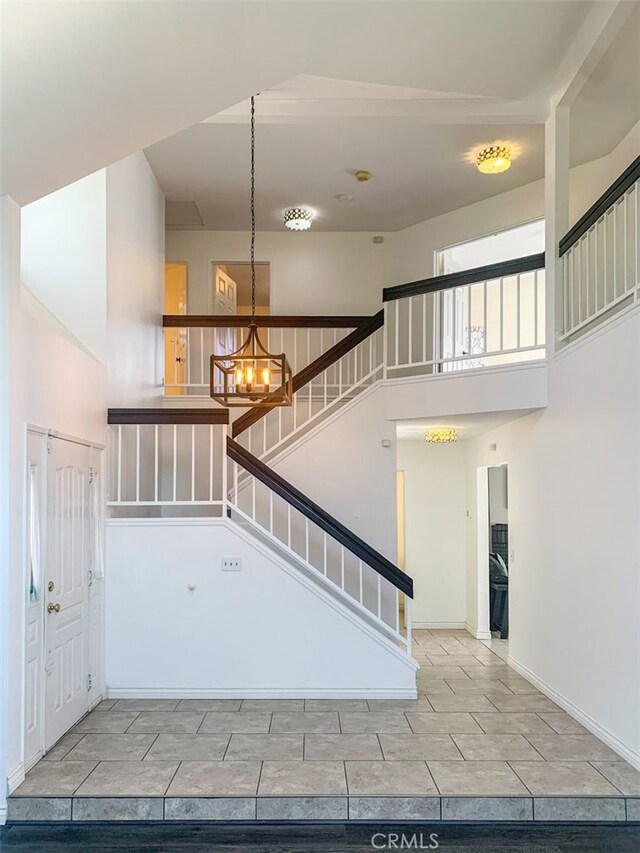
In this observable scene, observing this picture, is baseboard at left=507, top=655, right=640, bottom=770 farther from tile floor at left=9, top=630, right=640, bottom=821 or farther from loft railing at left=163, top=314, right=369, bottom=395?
loft railing at left=163, top=314, right=369, bottom=395

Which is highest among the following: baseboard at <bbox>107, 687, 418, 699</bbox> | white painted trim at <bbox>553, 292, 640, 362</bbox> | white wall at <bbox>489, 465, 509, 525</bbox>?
white painted trim at <bbox>553, 292, 640, 362</bbox>

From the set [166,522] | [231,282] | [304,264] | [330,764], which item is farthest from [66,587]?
[231,282]

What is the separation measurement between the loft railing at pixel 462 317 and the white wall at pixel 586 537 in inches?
34.2

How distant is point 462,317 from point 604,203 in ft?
9.52

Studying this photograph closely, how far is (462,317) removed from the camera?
696 centimetres

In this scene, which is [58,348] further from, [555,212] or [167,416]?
[555,212]

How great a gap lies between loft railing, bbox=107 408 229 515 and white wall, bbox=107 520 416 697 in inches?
19.0

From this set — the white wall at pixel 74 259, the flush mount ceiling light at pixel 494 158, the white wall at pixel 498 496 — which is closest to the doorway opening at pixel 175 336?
the white wall at pixel 74 259

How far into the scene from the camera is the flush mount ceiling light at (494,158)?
6.01m

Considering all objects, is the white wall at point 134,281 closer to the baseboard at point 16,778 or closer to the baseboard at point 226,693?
the baseboard at point 226,693

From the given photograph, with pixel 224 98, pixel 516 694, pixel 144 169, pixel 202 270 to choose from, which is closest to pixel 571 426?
pixel 516 694

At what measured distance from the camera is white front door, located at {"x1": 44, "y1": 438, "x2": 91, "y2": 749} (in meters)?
3.98

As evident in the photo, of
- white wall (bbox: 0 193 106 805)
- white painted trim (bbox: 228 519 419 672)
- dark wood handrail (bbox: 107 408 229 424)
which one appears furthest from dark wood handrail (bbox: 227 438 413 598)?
white wall (bbox: 0 193 106 805)

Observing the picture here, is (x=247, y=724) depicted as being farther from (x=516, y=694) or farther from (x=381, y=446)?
(x=381, y=446)
